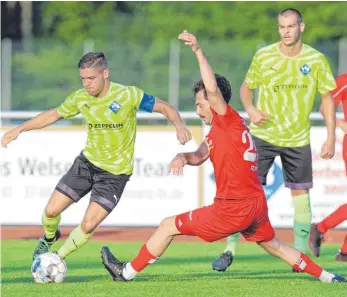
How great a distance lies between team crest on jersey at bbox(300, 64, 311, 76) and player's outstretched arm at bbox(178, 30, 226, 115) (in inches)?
89.3

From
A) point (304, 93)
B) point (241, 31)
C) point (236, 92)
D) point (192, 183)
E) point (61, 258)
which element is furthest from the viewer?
point (241, 31)

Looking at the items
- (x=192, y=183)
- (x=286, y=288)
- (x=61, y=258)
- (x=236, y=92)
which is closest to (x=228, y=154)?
(x=286, y=288)

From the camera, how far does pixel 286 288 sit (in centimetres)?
985

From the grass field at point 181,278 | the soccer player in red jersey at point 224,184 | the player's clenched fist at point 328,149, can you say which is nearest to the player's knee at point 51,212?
the grass field at point 181,278

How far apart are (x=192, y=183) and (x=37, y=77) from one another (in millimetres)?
6753

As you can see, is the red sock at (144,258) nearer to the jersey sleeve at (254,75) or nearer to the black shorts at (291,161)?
the black shorts at (291,161)

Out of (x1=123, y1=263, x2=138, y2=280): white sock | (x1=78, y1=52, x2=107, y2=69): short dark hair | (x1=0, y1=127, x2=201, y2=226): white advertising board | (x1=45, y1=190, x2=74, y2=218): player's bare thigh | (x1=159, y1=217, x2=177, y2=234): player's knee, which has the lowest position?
(x1=0, y1=127, x2=201, y2=226): white advertising board

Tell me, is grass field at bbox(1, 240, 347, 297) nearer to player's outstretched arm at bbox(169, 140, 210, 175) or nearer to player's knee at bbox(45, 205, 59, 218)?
player's knee at bbox(45, 205, 59, 218)

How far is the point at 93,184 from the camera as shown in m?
11.1

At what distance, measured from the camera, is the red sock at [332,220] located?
12.4 m

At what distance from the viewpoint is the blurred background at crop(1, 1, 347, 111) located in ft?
73.4

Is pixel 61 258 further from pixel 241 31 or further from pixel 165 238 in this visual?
pixel 241 31

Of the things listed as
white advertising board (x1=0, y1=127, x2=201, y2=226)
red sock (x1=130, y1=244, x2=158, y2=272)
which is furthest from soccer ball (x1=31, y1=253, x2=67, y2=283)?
white advertising board (x1=0, y1=127, x2=201, y2=226)

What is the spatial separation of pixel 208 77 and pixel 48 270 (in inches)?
99.0
